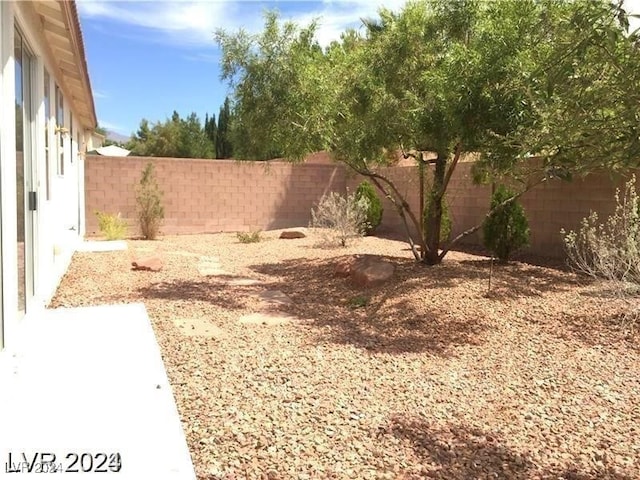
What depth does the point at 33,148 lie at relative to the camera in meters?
5.65

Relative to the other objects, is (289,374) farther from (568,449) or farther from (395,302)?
(395,302)

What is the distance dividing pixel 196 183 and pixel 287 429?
1347 centimetres

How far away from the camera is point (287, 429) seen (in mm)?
3480

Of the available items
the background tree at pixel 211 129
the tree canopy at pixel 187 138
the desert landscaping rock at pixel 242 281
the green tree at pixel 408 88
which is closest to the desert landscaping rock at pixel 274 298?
the desert landscaping rock at pixel 242 281

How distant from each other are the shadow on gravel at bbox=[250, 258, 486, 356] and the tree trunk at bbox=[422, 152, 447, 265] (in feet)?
0.97

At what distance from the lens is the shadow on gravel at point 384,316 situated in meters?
5.64

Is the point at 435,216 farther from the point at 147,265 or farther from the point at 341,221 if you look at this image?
the point at 147,265

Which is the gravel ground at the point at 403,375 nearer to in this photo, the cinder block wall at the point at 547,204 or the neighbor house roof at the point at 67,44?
the cinder block wall at the point at 547,204

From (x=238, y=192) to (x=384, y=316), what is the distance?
10.9 meters

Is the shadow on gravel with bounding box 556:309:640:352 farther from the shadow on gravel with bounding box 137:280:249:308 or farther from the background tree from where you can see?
the background tree

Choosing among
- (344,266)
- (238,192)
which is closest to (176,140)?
(238,192)

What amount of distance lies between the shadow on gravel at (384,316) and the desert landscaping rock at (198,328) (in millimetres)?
1030

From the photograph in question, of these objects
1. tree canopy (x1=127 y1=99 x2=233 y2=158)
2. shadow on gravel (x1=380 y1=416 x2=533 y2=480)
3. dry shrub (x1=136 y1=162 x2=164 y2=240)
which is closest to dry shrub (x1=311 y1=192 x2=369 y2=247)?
dry shrub (x1=136 y1=162 x2=164 y2=240)

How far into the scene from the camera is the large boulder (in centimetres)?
801
